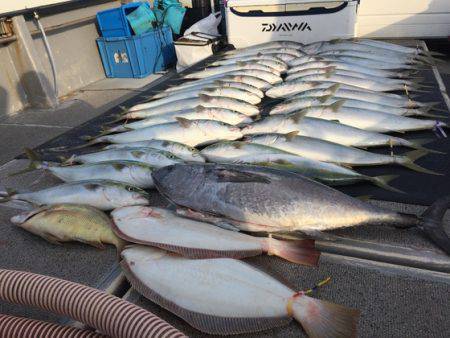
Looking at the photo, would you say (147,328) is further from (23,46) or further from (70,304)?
(23,46)

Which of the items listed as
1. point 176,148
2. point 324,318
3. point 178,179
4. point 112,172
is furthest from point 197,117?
point 324,318

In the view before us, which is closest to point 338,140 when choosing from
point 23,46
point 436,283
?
point 436,283

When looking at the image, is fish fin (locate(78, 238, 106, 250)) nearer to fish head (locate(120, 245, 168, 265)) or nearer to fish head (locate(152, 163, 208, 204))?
fish head (locate(120, 245, 168, 265))

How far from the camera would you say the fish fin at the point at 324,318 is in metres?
1.41

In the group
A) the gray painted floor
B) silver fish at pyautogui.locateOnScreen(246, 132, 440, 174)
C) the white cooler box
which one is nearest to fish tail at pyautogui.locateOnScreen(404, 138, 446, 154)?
silver fish at pyautogui.locateOnScreen(246, 132, 440, 174)

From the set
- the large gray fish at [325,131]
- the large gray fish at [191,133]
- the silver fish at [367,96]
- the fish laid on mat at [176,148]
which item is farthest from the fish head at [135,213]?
the silver fish at [367,96]

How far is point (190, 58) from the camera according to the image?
23.0 feet

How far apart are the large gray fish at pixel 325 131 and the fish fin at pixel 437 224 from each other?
991 mm

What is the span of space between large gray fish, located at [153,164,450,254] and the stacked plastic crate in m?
5.93

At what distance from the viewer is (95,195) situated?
2379mm

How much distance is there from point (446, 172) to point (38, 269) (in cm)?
293

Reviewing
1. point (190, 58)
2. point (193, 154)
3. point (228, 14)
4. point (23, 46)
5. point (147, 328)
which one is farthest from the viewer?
point (190, 58)

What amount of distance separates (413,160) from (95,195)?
2479 millimetres

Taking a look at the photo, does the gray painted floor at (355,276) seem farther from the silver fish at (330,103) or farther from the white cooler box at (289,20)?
the white cooler box at (289,20)
